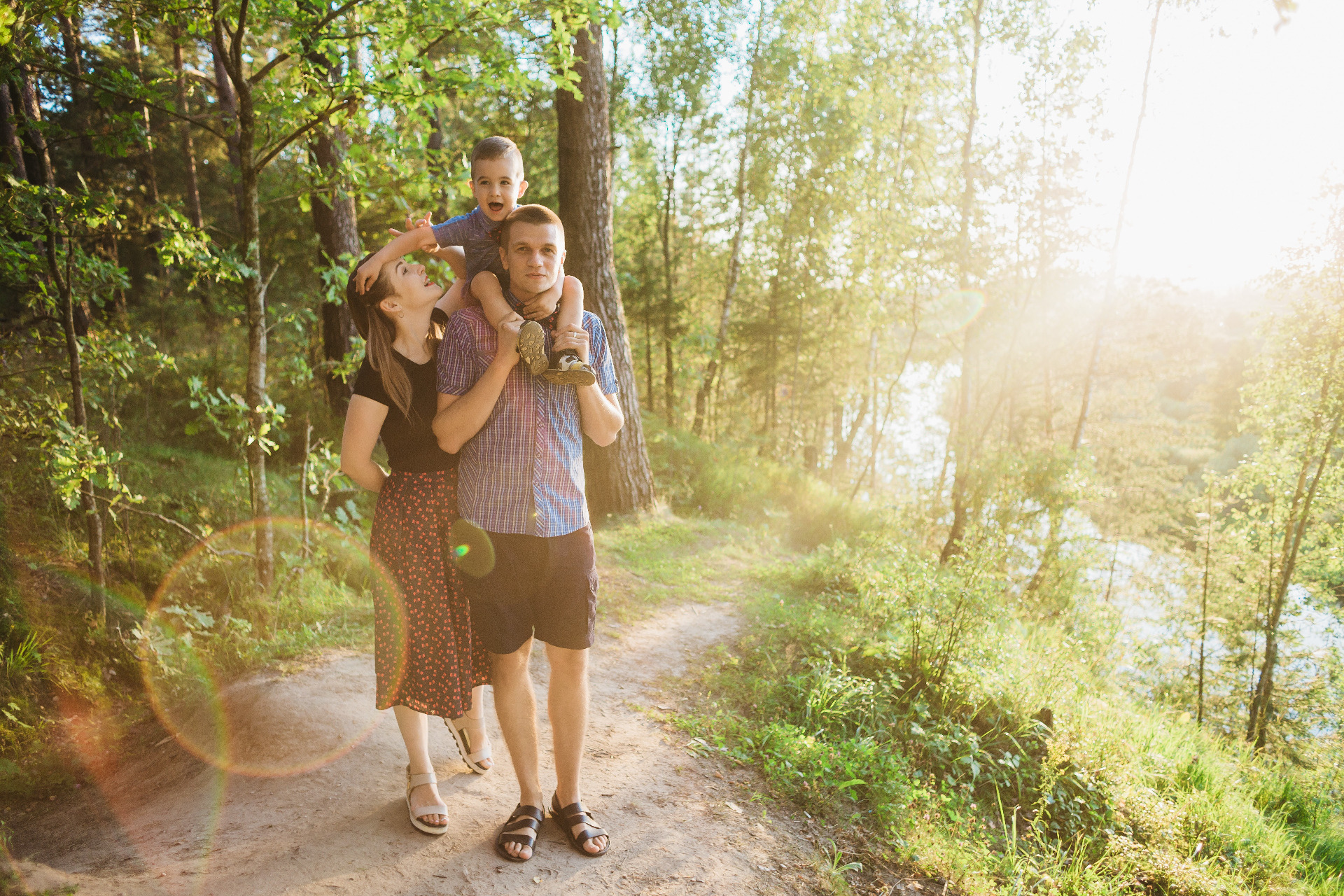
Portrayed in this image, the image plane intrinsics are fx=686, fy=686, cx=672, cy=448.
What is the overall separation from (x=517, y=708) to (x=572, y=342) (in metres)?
1.27

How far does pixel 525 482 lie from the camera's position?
88.0 inches

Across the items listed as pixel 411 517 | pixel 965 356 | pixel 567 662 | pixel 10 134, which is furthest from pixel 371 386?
pixel 965 356

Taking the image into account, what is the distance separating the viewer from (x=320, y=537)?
5.83m

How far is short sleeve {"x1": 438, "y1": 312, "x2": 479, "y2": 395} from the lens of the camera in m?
2.20

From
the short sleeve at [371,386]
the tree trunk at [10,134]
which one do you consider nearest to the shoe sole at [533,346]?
the short sleeve at [371,386]

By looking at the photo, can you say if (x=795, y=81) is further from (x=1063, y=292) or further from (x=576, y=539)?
(x=576, y=539)

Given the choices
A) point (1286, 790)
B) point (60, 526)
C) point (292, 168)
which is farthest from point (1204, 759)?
point (60, 526)

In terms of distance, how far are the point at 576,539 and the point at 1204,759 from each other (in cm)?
552

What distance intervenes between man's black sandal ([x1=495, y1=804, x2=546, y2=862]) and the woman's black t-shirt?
1.27 metres

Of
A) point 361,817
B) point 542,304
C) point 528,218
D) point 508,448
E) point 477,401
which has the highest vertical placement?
point 528,218

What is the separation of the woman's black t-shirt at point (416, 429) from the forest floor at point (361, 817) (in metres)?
1.34

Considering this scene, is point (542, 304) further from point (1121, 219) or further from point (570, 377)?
point (1121, 219)

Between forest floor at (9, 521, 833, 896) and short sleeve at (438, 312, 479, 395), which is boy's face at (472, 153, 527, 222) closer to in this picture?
short sleeve at (438, 312, 479, 395)

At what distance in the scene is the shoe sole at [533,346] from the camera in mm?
2055
